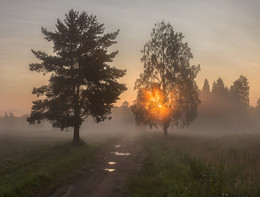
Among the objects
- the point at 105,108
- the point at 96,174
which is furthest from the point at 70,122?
the point at 96,174

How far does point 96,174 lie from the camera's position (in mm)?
12898

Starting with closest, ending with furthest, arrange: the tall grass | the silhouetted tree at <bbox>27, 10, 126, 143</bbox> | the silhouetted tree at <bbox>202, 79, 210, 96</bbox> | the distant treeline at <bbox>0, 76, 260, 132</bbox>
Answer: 1. the tall grass
2. the silhouetted tree at <bbox>27, 10, 126, 143</bbox>
3. the distant treeline at <bbox>0, 76, 260, 132</bbox>
4. the silhouetted tree at <bbox>202, 79, 210, 96</bbox>

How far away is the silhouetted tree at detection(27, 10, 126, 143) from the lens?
25.7 meters

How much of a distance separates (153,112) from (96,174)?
77.2 feet

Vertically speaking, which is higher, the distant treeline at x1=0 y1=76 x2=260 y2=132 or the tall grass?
the distant treeline at x1=0 y1=76 x2=260 y2=132

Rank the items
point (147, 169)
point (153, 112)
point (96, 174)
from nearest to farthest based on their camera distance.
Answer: point (96, 174) → point (147, 169) → point (153, 112)

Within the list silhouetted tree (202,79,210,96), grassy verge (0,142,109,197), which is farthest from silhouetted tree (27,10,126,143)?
silhouetted tree (202,79,210,96)

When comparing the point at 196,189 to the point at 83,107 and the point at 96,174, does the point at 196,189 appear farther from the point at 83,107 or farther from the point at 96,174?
the point at 83,107

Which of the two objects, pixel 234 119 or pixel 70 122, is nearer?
pixel 70 122

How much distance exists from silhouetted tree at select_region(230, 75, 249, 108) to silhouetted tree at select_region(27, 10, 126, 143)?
2596 inches

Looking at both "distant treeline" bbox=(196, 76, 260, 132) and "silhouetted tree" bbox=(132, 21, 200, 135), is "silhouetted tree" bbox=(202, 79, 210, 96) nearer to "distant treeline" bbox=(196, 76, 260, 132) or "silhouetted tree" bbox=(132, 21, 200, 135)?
"distant treeline" bbox=(196, 76, 260, 132)

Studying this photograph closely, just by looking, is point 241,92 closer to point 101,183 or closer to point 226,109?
point 226,109

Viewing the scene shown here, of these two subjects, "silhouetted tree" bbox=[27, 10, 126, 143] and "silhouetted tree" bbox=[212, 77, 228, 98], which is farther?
"silhouetted tree" bbox=[212, 77, 228, 98]

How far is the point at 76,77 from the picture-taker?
25828 mm
